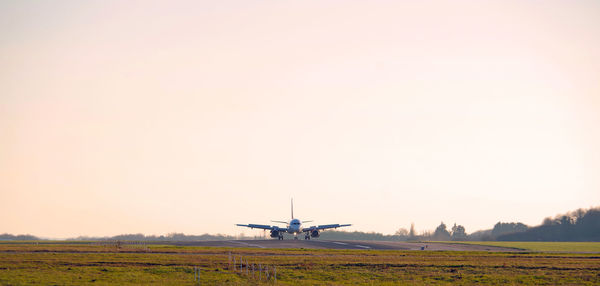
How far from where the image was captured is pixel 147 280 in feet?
188

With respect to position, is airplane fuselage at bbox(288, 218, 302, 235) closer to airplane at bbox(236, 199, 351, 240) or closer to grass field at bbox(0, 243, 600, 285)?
airplane at bbox(236, 199, 351, 240)

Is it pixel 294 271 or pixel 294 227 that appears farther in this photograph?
pixel 294 227

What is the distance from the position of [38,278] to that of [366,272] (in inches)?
1222

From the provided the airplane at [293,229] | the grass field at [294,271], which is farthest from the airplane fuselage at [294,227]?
the grass field at [294,271]

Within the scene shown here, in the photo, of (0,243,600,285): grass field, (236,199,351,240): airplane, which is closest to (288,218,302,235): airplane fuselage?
(236,199,351,240): airplane

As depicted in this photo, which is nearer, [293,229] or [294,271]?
[294,271]

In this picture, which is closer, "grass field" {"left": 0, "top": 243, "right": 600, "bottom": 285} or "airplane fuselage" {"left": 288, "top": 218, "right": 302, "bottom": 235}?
"grass field" {"left": 0, "top": 243, "right": 600, "bottom": 285}

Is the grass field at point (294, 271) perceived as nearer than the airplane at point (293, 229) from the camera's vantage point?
Yes

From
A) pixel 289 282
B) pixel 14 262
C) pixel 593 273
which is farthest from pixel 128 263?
pixel 593 273

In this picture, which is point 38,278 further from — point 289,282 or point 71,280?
point 289,282

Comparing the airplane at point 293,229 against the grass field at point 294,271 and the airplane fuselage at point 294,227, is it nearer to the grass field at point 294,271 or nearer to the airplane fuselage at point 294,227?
the airplane fuselage at point 294,227

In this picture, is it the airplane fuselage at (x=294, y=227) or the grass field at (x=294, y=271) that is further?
the airplane fuselage at (x=294, y=227)

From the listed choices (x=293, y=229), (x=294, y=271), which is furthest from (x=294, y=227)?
(x=294, y=271)

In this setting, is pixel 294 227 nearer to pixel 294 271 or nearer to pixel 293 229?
pixel 293 229
